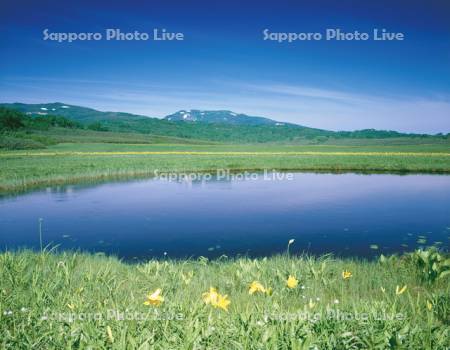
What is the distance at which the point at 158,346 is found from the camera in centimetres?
305

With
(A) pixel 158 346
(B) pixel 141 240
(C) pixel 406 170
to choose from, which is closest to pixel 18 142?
(B) pixel 141 240

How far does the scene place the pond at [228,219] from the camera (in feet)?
35.2

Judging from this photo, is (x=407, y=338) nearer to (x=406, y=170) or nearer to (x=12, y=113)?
(x=406, y=170)

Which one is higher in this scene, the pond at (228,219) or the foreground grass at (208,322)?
the foreground grass at (208,322)

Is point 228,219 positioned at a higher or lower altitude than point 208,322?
lower

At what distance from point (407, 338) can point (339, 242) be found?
26.5 ft

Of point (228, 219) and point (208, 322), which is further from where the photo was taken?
point (228, 219)

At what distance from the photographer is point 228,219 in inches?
560

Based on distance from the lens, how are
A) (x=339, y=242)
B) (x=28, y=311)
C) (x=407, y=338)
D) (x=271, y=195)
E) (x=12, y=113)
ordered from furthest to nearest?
1. (x=12, y=113)
2. (x=271, y=195)
3. (x=339, y=242)
4. (x=28, y=311)
5. (x=407, y=338)

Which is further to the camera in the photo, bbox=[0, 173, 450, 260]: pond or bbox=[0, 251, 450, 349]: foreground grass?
bbox=[0, 173, 450, 260]: pond

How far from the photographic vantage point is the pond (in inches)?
423

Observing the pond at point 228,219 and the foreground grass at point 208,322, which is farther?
the pond at point 228,219

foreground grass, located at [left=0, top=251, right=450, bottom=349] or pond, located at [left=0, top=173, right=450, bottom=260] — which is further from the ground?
foreground grass, located at [left=0, top=251, right=450, bottom=349]

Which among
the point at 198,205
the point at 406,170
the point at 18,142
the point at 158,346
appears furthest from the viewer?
the point at 18,142
